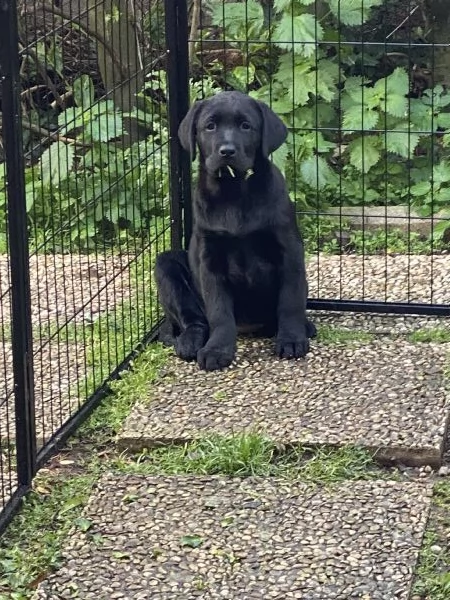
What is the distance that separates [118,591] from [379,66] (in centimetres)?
569

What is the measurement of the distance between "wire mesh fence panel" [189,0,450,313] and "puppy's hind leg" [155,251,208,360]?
91 cm

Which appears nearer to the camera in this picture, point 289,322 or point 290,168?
point 289,322

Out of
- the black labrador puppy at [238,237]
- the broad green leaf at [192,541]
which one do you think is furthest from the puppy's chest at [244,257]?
the broad green leaf at [192,541]

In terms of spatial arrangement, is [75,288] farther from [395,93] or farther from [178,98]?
[395,93]

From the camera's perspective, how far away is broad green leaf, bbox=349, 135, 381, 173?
7879 millimetres

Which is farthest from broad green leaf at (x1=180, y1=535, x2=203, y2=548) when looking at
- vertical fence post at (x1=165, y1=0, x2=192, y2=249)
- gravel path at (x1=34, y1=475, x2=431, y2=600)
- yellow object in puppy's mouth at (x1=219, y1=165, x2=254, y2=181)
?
vertical fence post at (x1=165, y1=0, x2=192, y2=249)

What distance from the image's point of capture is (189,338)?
A: 241 inches

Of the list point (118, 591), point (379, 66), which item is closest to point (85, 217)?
point (118, 591)

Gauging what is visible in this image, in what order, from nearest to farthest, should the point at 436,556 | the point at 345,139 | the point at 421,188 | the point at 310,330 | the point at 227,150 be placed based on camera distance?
the point at 436,556, the point at 227,150, the point at 310,330, the point at 421,188, the point at 345,139

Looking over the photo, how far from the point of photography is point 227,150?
5734mm

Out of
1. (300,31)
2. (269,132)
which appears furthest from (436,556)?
(300,31)

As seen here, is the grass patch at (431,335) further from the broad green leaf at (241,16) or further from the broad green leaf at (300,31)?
the broad green leaf at (241,16)

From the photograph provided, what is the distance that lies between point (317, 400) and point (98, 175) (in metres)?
1.67

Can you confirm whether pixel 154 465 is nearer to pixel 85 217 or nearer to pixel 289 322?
pixel 289 322
